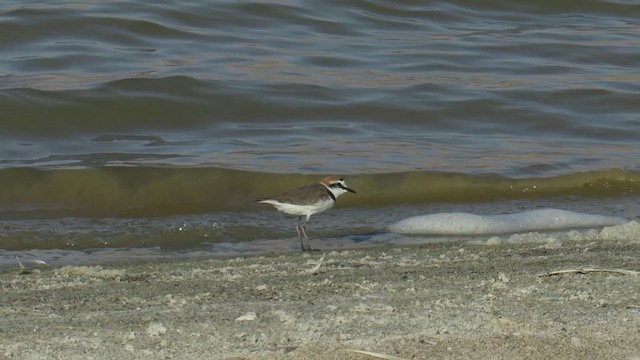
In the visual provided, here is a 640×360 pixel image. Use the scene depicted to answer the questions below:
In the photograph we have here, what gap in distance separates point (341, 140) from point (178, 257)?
368 cm

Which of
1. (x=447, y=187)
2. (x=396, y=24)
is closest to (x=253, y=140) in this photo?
(x=447, y=187)

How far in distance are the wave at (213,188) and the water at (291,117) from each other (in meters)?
0.02

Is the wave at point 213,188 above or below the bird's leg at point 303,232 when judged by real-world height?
below

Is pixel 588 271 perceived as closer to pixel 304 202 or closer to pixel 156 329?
pixel 156 329

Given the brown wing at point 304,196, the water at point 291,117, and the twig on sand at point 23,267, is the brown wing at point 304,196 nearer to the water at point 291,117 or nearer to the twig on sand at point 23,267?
the water at point 291,117

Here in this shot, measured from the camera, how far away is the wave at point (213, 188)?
9211mm

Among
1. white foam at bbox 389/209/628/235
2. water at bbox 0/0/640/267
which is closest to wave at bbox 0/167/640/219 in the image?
water at bbox 0/0/640/267

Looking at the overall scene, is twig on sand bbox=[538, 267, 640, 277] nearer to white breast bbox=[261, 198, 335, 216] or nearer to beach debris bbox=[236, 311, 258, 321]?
beach debris bbox=[236, 311, 258, 321]

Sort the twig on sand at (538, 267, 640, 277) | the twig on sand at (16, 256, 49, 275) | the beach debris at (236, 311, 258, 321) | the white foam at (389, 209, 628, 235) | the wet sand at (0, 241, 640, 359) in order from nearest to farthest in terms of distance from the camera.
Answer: the wet sand at (0, 241, 640, 359) < the beach debris at (236, 311, 258, 321) < the twig on sand at (538, 267, 640, 277) < the twig on sand at (16, 256, 49, 275) < the white foam at (389, 209, 628, 235)

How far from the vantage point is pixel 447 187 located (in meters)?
9.97

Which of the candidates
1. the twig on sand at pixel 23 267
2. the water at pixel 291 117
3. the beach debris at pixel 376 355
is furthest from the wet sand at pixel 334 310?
the water at pixel 291 117

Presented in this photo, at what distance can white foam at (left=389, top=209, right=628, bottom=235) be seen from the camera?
864 cm

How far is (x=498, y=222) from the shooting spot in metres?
8.80

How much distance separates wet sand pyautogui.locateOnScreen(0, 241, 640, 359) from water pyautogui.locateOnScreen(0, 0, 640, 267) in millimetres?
1812
